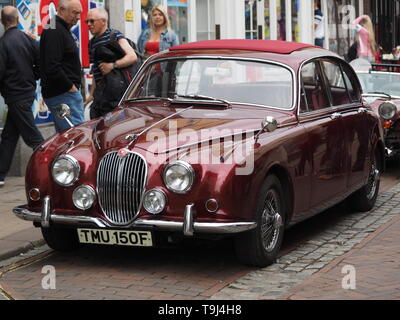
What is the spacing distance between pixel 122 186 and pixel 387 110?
5.84 m

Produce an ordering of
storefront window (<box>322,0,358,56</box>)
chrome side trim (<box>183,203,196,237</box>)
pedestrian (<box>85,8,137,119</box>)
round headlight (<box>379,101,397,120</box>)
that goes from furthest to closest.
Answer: storefront window (<box>322,0,358,56</box>) < round headlight (<box>379,101,397,120</box>) < pedestrian (<box>85,8,137,119</box>) < chrome side trim (<box>183,203,196,237</box>)

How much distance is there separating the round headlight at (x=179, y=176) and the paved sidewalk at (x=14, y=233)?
5.47ft

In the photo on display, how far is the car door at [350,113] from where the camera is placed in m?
8.34

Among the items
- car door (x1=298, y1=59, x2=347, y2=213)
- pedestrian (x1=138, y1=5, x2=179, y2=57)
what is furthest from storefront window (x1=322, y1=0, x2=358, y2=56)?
car door (x1=298, y1=59, x2=347, y2=213)

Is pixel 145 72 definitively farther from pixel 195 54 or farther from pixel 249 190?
pixel 249 190

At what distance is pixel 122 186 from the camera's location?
6402 millimetres

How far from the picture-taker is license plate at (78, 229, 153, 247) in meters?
6.35

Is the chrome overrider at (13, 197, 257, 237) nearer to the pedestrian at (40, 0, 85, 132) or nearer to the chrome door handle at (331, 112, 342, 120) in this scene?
the chrome door handle at (331, 112, 342, 120)

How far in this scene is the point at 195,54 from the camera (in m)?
7.88

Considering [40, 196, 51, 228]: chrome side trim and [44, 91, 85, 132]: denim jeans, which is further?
[44, 91, 85, 132]: denim jeans

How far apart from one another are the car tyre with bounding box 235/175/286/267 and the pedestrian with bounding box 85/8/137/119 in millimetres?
3097

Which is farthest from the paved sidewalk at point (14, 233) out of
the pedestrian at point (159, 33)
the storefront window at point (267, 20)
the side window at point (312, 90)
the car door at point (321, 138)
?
the storefront window at point (267, 20)

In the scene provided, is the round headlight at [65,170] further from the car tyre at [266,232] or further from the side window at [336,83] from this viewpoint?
the side window at [336,83]
